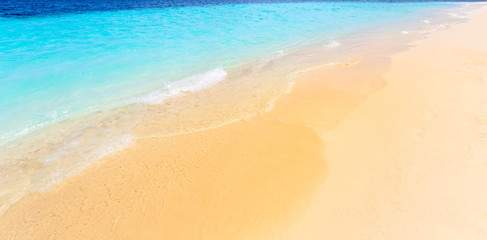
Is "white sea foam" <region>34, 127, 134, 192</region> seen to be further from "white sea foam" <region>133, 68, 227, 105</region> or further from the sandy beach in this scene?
"white sea foam" <region>133, 68, 227, 105</region>

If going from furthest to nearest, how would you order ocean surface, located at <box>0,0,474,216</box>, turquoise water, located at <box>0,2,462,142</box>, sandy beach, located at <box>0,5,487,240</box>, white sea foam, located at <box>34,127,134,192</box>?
1. turquoise water, located at <box>0,2,462,142</box>
2. ocean surface, located at <box>0,0,474,216</box>
3. white sea foam, located at <box>34,127,134,192</box>
4. sandy beach, located at <box>0,5,487,240</box>

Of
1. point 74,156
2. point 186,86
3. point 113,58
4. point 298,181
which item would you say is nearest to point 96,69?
point 113,58

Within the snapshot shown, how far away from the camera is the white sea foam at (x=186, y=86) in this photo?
7.10 meters

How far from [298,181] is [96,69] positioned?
8.77 meters

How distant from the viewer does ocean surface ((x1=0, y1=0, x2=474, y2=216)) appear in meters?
5.12

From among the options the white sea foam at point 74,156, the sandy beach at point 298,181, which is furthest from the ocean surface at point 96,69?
the sandy beach at point 298,181

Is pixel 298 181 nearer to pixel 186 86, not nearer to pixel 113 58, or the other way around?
pixel 186 86

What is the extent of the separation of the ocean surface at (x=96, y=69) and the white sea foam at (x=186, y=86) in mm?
30

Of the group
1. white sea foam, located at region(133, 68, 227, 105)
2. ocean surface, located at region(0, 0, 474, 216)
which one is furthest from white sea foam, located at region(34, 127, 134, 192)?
white sea foam, located at region(133, 68, 227, 105)

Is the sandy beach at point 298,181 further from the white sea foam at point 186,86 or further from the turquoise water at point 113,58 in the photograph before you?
the turquoise water at point 113,58

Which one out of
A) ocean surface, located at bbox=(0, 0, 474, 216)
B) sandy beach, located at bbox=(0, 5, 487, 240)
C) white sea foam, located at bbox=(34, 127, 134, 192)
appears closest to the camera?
sandy beach, located at bbox=(0, 5, 487, 240)

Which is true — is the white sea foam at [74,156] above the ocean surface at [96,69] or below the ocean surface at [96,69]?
below

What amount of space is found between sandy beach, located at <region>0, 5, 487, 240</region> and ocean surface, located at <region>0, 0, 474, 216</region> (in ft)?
3.33

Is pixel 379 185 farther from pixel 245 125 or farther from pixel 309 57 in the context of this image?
pixel 309 57
